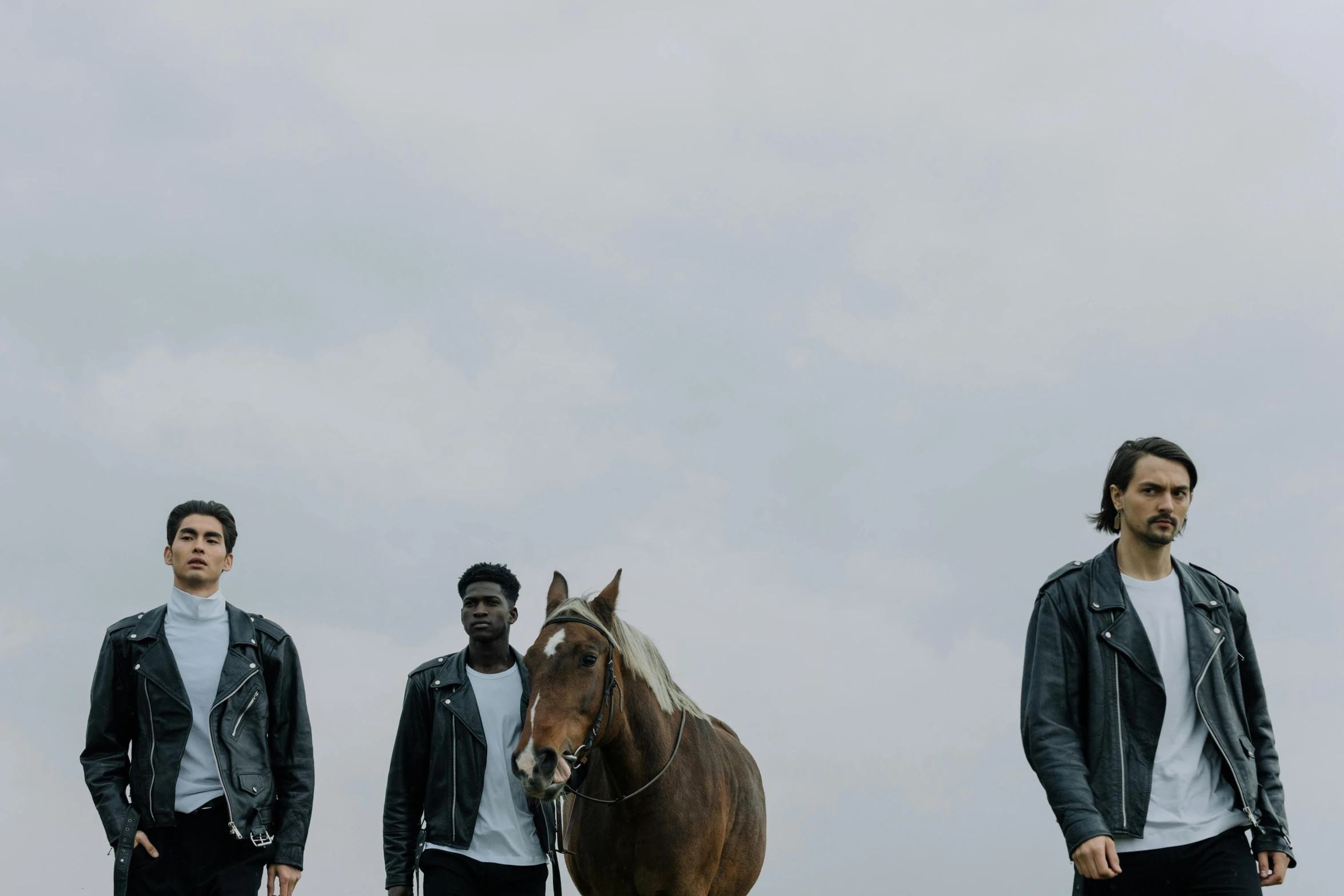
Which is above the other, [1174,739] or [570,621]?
[570,621]

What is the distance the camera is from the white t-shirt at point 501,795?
263 inches

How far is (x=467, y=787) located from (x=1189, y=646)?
3604 millimetres

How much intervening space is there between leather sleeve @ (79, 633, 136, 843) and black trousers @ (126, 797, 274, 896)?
0.23 metres

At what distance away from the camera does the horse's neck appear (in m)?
7.42

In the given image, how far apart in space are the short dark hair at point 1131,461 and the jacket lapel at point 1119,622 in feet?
1.16

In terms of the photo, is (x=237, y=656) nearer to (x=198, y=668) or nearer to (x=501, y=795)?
(x=198, y=668)

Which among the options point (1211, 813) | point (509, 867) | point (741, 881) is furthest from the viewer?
point (741, 881)

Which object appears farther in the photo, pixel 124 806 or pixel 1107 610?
pixel 124 806

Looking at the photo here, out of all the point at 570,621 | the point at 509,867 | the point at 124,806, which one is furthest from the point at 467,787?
the point at 124,806

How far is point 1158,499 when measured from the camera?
5.42 meters

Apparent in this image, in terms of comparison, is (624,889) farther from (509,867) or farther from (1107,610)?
(1107,610)

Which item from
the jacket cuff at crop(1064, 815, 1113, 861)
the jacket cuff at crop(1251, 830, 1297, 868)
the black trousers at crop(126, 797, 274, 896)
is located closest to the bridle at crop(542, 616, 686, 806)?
the black trousers at crop(126, 797, 274, 896)

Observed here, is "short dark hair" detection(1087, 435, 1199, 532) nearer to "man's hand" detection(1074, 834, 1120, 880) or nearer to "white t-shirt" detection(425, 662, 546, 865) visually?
"man's hand" detection(1074, 834, 1120, 880)

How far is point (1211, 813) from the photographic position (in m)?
5.15
